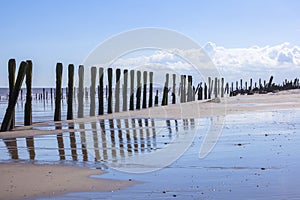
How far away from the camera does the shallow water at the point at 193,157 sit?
7.82 metres

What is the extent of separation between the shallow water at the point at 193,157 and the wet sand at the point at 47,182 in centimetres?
34

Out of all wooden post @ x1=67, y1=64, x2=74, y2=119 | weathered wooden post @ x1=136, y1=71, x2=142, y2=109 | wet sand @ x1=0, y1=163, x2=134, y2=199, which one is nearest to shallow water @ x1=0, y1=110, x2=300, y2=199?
wet sand @ x1=0, y1=163, x2=134, y2=199

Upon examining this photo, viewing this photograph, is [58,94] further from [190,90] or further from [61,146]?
[190,90]

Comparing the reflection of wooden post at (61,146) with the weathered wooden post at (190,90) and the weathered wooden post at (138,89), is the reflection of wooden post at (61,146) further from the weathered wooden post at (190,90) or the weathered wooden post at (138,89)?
the weathered wooden post at (190,90)

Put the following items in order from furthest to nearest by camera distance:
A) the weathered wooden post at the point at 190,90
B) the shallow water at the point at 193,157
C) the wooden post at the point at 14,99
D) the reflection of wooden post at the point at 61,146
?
the weathered wooden post at the point at 190,90, the wooden post at the point at 14,99, the reflection of wooden post at the point at 61,146, the shallow water at the point at 193,157

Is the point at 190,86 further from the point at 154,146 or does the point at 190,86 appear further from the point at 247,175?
the point at 247,175

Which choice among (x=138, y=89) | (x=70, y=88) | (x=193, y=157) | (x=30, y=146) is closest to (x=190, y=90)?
(x=138, y=89)

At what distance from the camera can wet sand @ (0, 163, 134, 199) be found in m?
8.13

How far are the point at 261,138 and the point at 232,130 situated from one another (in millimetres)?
2629

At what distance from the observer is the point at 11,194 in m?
8.01

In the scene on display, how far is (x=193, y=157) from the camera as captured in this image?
1130 cm

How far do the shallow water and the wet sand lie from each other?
1.10 ft

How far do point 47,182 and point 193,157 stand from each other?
140 inches

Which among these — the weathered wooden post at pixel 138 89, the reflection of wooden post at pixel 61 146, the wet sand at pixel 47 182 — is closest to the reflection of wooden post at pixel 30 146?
the reflection of wooden post at pixel 61 146
